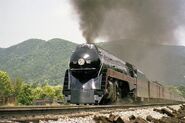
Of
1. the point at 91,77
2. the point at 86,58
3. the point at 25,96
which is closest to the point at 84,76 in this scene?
the point at 91,77

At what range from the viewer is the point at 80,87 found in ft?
74.7

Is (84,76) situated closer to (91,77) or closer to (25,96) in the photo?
(91,77)

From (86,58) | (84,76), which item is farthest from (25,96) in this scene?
(86,58)

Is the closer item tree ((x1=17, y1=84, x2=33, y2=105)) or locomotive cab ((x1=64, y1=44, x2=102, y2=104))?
locomotive cab ((x1=64, y1=44, x2=102, y2=104))

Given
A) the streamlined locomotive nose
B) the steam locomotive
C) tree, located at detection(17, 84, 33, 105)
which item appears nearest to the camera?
the steam locomotive

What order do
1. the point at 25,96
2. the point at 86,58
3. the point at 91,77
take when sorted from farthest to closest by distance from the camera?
the point at 25,96 < the point at 86,58 < the point at 91,77

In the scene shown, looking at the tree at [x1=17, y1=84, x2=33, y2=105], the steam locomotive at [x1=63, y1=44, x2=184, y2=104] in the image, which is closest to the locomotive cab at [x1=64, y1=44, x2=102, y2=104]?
the steam locomotive at [x1=63, y1=44, x2=184, y2=104]

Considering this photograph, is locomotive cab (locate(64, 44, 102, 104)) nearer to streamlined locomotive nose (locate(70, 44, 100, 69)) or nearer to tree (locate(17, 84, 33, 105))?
streamlined locomotive nose (locate(70, 44, 100, 69))

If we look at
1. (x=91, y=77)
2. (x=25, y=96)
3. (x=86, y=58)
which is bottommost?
(x=25, y=96)

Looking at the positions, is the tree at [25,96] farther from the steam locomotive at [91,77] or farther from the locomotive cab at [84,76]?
the locomotive cab at [84,76]

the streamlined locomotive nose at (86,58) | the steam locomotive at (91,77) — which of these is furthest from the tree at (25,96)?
the streamlined locomotive nose at (86,58)

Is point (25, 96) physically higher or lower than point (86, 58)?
lower

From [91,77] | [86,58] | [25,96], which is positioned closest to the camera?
[91,77]

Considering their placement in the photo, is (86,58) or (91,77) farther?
(86,58)
